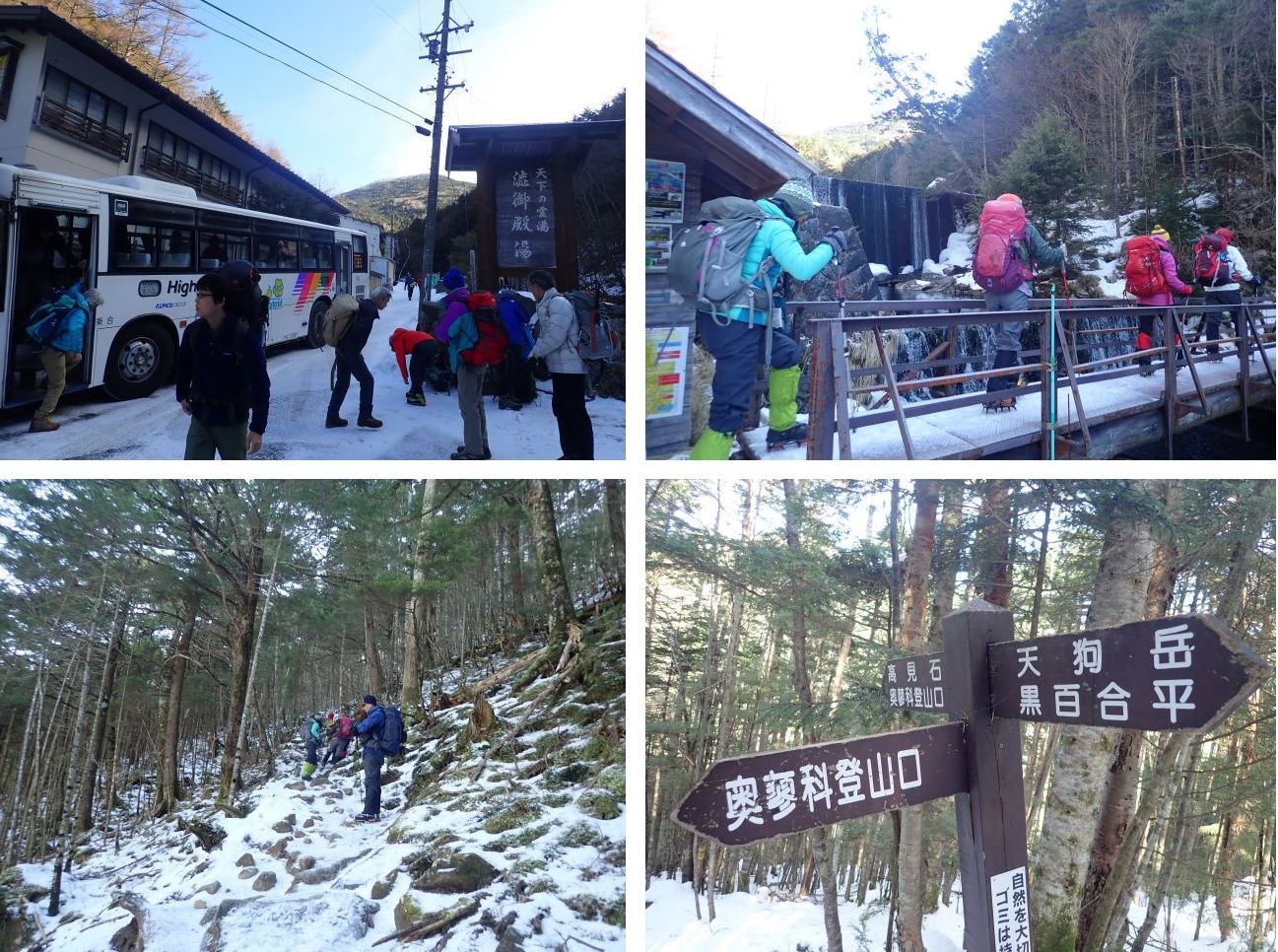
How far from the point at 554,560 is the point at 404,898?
1.24 m

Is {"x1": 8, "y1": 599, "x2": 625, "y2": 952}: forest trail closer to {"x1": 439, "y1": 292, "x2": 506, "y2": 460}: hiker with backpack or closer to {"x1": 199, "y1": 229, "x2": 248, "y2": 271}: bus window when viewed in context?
{"x1": 439, "y1": 292, "x2": 506, "y2": 460}: hiker with backpack

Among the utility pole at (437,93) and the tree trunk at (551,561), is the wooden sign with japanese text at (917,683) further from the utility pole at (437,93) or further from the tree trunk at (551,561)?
the utility pole at (437,93)

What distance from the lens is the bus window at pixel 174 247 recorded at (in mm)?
2564

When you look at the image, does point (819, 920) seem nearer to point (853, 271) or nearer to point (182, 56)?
point (853, 271)

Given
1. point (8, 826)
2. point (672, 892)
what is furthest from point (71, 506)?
point (672, 892)

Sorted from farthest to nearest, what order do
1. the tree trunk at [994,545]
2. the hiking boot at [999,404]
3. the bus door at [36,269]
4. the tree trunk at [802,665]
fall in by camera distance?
the tree trunk at [994,545]
the tree trunk at [802,665]
the hiking boot at [999,404]
the bus door at [36,269]

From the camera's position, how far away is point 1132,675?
4.53 ft

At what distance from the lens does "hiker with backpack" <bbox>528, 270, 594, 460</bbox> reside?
8.80 feet

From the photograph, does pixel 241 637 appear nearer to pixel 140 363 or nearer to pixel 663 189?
pixel 140 363

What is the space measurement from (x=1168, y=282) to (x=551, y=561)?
8.55 feet

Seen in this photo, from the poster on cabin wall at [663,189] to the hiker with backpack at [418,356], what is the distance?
90 cm

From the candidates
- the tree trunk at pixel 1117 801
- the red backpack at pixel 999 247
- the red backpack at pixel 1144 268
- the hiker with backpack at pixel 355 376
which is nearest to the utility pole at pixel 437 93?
the hiker with backpack at pixel 355 376

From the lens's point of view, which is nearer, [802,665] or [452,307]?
[452,307]

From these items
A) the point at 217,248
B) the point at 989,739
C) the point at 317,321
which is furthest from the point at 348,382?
the point at 989,739
